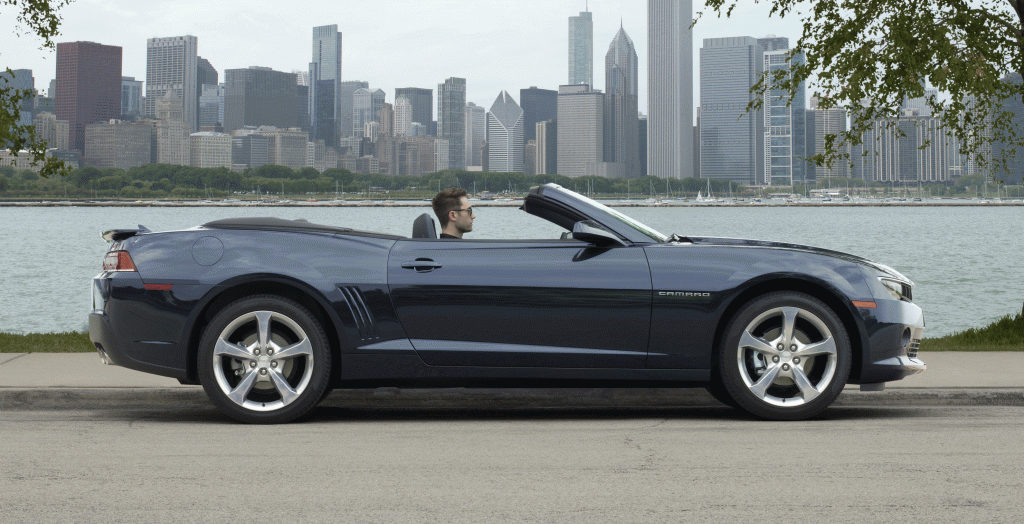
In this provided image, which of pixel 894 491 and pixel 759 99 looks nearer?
pixel 894 491

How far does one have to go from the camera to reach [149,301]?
6543 mm

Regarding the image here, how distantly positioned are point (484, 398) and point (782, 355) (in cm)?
199

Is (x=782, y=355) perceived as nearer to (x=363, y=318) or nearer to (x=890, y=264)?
(x=363, y=318)

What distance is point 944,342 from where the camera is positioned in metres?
11.8

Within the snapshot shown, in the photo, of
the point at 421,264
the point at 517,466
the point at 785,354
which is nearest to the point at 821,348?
the point at 785,354

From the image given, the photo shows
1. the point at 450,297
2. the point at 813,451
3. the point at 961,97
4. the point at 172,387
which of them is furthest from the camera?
the point at 961,97

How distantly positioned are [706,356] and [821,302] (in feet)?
2.47

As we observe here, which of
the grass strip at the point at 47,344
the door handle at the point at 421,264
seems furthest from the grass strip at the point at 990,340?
the grass strip at the point at 47,344

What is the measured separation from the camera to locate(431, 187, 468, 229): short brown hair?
7.62 meters

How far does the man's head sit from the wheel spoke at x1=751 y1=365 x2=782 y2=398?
221 cm

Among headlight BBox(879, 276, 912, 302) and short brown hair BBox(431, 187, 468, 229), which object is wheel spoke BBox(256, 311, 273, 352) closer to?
short brown hair BBox(431, 187, 468, 229)

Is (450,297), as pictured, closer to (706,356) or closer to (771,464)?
(706,356)

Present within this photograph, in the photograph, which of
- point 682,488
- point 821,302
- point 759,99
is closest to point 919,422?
point 821,302

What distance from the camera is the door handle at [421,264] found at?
6.45 metres
